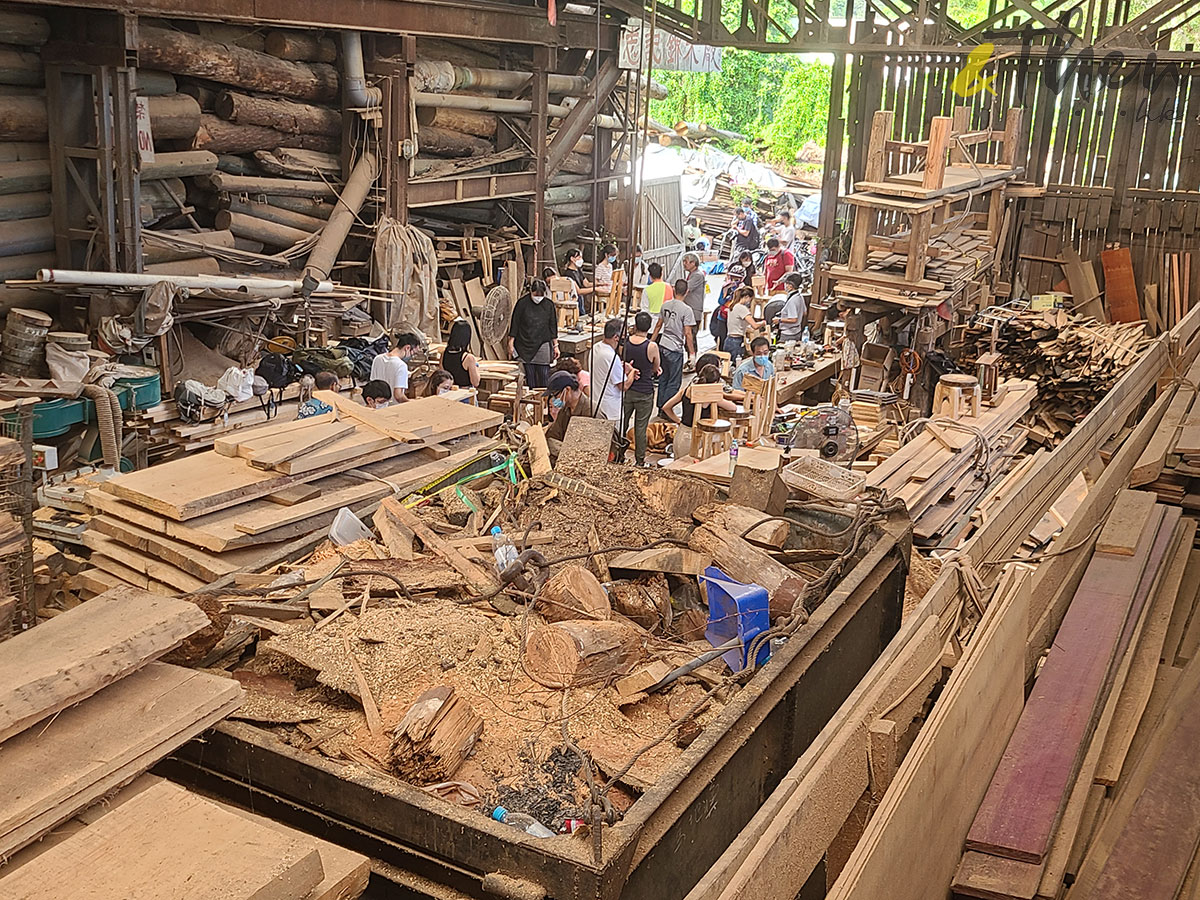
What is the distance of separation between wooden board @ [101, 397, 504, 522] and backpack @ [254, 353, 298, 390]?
4.92m

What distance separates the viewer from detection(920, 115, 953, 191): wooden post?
1209 centimetres

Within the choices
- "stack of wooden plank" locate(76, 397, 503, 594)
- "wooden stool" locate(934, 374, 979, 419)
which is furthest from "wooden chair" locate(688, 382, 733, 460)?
"stack of wooden plank" locate(76, 397, 503, 594)

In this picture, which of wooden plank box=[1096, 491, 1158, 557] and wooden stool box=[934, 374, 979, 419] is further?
wooden stool box=[934, 374, 979, 419]

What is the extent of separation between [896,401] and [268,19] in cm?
788

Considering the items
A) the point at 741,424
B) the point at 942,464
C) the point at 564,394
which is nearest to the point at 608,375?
the point at 564,394

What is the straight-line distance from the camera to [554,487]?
22.4 feet

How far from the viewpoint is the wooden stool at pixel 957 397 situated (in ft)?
36.2

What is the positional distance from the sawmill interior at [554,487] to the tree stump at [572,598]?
0.07 feet

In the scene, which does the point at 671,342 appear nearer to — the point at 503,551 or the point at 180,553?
the point at 503,551

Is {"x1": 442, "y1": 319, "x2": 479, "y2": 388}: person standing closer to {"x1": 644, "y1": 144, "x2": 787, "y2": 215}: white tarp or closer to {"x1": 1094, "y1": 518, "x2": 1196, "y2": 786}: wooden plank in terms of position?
{"x1": 1094, "y1": 518, "x2": 1196, "y2": 786}: wooden plank

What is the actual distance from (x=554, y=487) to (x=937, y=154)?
23.8 ft

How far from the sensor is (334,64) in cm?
1481

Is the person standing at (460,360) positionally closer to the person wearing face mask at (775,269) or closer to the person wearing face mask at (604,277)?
the person wearing face mask at (604,277)

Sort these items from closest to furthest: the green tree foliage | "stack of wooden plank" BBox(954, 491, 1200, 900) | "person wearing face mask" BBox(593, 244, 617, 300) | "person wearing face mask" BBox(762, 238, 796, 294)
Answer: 1. "stack of wooden plank" BBox(954, 491, 1200, 900)
2. "person wearing face mask" BBox(593, 244, 617, 300)
3. "person wearing face mask" BBox(762, 238, 796, 294)
4. the green tree foliage
